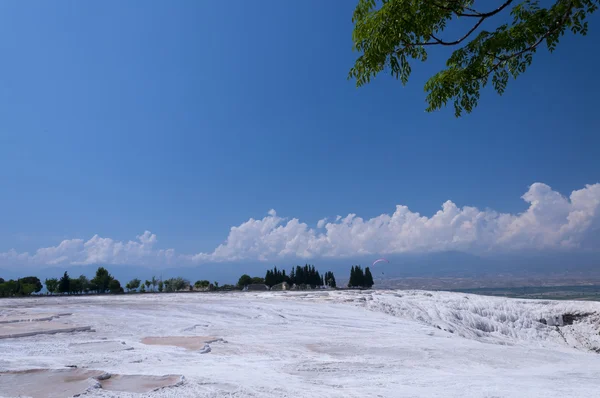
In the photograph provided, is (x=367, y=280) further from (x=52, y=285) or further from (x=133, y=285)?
(x=52, y=285)

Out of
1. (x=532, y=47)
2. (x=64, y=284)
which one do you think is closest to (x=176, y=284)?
(x=64, y=284)

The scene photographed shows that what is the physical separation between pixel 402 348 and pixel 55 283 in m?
73.1

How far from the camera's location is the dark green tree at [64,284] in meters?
66.0

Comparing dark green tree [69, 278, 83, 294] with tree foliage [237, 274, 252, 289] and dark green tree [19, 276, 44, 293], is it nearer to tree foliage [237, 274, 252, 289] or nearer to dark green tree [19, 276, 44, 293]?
dark green tree [19, 276, 44, 293]

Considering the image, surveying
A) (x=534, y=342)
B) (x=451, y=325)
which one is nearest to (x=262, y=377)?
(x=451, y=325)

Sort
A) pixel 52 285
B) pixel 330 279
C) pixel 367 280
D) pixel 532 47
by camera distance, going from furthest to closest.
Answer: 1. pixel 330 279
2. pixel 367 280
3. pixel 52 285
4. pixel 532 47

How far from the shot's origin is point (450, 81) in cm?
496

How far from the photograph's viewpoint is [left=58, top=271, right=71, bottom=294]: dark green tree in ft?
217

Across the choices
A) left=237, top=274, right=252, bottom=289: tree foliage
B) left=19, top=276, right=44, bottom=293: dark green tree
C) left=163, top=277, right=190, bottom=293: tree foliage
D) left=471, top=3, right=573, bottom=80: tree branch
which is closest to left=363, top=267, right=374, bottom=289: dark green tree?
left=237, top=274, right=252, bottom=289: tree foliage

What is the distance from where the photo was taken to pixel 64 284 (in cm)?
6625

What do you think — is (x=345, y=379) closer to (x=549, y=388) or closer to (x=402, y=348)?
(x=549, y=388)

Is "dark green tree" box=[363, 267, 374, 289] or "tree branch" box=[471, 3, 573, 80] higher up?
"tree branch" box=[471, 3, 573, 80]

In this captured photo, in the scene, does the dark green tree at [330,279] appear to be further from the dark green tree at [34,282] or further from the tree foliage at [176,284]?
the dark green tree at [34,282]

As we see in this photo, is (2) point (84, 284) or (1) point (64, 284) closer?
(1) point (64, 284)
